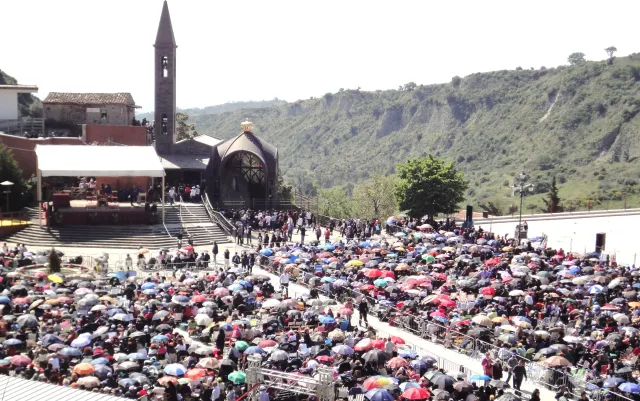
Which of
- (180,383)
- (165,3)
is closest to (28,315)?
Result: (180,383)

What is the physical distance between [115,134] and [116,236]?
1278 centimetres

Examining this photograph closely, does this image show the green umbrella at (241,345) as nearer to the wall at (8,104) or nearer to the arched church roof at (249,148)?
the arched church roof at (249,148)

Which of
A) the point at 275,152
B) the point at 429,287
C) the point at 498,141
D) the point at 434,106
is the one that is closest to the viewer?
the point at 429,287

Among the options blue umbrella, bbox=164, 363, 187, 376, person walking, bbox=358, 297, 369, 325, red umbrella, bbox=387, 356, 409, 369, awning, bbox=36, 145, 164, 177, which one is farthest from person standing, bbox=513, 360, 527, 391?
awning, bbox=36, 145, 164, 177

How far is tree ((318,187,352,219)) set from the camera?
69.4m

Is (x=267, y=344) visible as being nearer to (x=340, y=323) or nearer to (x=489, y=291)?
(x=340, y=323)

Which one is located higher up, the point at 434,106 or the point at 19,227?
the point at 434,106

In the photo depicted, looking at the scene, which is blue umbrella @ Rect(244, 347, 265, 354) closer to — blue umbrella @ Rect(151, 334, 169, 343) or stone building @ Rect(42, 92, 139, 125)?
blue umbrella @ Rect(151, 334, 169, 343)

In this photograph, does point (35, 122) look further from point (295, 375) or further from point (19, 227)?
point (295, 375)

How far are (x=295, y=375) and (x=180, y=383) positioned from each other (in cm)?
257

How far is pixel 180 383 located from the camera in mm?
17406

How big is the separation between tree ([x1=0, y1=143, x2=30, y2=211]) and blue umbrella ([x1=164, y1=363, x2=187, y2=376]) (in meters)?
26.9

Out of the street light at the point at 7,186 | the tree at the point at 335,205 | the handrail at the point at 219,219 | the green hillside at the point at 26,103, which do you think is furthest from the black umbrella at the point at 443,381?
Result: the green hillside at the point at 26,103

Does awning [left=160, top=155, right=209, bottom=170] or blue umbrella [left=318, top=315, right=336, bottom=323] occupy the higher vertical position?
awning [left=160, top=155, right=209, bottom=170]
